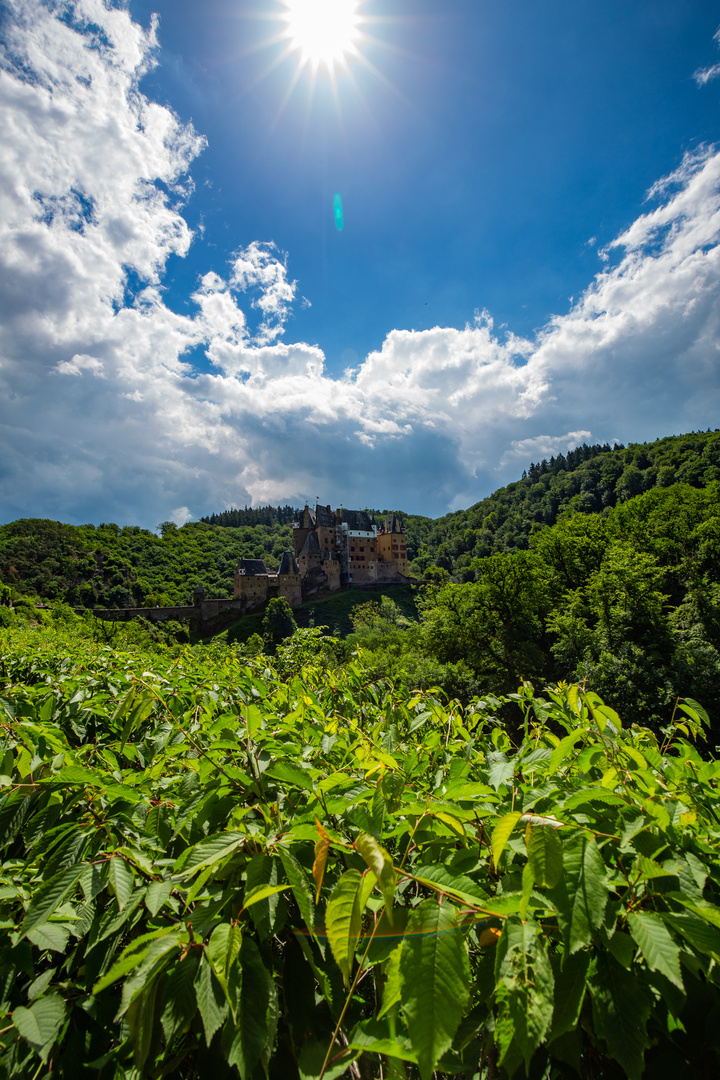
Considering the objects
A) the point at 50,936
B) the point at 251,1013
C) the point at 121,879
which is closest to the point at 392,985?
the point at 251,1013

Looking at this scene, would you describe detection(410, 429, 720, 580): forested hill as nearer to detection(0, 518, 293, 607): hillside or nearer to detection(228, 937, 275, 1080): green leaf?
detection(0, 518, 293, 607): hillside

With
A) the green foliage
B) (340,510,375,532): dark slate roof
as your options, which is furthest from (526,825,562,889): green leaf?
(340,510,375,532): dark slate roof

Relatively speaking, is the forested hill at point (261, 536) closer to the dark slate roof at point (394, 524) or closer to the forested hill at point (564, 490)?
the forested hill at point (564, 490)

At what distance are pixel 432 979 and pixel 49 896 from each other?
48.2 inches

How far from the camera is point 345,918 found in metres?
1.01

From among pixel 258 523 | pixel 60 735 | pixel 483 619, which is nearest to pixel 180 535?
pixel 258 523

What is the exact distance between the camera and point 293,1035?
1.28 m

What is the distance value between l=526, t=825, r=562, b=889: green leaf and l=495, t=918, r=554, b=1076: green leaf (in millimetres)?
93

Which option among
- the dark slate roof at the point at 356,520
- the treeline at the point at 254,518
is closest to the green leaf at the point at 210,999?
the dark slate roof at the point at 356,520

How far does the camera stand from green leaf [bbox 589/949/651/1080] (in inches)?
37.9

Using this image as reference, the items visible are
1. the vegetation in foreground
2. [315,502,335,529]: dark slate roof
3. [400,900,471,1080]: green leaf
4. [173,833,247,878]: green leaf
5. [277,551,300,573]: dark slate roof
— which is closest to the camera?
[400,900,471,1080]: green leaf

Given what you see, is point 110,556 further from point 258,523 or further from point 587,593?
point 587,593

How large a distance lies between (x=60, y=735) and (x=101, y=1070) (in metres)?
1.90

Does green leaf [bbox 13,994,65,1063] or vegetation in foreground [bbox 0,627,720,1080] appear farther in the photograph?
green leaf [bbox 13,994,65,1063]
